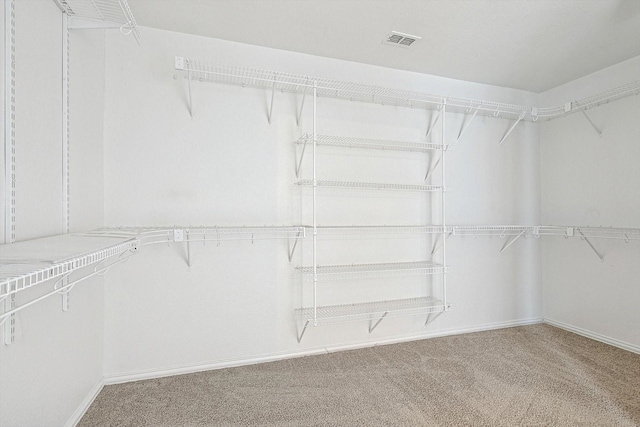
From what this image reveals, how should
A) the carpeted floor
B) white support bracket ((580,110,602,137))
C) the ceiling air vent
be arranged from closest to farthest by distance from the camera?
the carpeted floor
the ceiling air vent
white support bracket ((580,110,602,137))

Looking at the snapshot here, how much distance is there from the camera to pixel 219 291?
2260 mm

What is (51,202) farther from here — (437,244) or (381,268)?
(437,244)

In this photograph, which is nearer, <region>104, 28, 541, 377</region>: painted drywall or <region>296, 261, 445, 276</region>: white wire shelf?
<region>104, 28, 541, 377</region>: painted drywall

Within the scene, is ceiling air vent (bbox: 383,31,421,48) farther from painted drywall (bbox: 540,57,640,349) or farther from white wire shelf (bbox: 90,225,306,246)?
painted drywall (bbox: 540,57,640,349)

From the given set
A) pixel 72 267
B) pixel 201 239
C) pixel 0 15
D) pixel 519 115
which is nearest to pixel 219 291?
pixel 201 239

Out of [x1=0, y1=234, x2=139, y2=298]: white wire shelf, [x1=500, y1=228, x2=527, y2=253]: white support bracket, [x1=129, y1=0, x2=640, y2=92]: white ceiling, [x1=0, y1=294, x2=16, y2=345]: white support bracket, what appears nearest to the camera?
[x1=0, y1=234, x2=139, y2=298]: white wire shelf

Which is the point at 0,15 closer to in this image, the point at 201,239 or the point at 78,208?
the point at 78,208

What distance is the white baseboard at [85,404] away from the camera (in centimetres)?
162

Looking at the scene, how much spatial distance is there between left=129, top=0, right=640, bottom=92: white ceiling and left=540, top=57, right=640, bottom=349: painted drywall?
423 millimetres

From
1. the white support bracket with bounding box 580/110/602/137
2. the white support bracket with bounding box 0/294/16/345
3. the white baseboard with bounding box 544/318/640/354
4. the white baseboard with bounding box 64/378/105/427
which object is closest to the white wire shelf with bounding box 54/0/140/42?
the white support bracket with bounding box 0/294/16/345

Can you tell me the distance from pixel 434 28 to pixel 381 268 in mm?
1668

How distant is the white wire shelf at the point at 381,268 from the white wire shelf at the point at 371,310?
251mm

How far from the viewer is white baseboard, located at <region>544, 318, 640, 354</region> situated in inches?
99.4

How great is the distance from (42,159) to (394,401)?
2.10m
